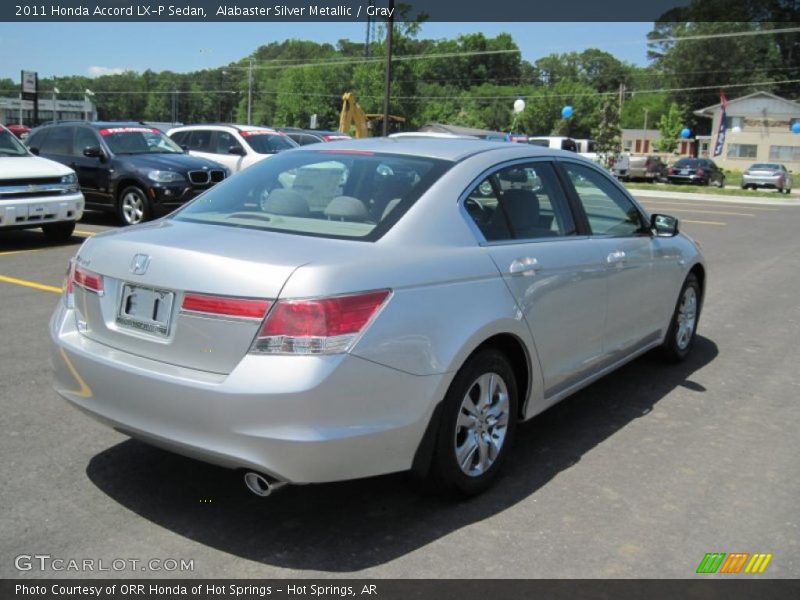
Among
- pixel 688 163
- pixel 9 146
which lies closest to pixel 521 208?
pixel 9 146

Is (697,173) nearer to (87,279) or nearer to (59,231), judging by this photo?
(59,231)

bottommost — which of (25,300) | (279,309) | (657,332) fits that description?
(25,300)

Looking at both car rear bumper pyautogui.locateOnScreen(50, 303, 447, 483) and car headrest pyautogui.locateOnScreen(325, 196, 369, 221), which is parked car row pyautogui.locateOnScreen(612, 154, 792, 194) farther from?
car rear bumper pyautogui.locateOnScreen(50, 303, 447, 483)

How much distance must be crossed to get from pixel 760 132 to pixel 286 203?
70.0 m

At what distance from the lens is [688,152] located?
85000mm

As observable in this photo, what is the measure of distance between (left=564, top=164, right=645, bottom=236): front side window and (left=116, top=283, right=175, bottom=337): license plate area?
102 inches

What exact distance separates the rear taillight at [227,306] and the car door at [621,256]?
7.67 feet

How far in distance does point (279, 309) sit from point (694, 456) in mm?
2647

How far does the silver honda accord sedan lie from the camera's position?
9.71ft

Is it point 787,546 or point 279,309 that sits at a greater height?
point 279,309

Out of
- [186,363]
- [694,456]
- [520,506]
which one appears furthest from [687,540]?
[186,363]

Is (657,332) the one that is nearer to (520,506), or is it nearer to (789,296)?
(520,506)

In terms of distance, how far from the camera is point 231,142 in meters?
15.9
